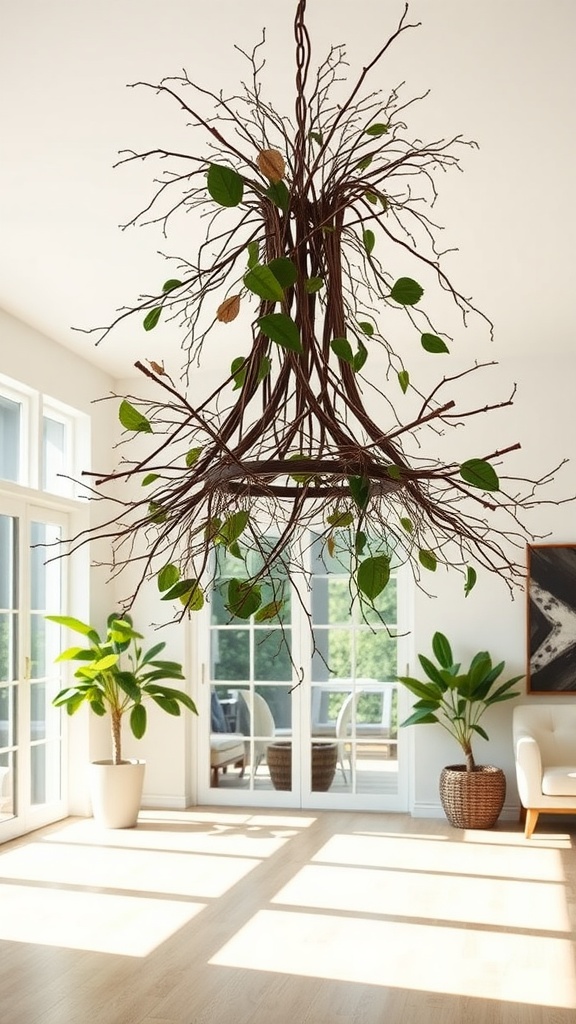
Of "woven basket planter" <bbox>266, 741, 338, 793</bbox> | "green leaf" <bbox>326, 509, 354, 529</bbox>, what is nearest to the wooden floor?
"woven basket planter" <bbox>266, 741, 338, 793</bbox>

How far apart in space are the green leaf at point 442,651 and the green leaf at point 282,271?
240 inches

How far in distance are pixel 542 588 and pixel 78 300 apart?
3.60 metres

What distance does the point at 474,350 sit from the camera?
7.18m

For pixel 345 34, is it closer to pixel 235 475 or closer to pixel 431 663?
pixel 235 475

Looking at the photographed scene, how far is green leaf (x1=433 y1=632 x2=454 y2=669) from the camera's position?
682 cm

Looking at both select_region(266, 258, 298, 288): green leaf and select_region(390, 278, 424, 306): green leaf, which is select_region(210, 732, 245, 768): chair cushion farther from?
select_region(266, 258, 298, 288): green leaf

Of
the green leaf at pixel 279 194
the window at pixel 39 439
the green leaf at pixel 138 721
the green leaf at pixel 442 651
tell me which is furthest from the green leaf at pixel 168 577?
the green leaf at pixel 442 651

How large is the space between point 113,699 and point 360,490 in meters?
6.09

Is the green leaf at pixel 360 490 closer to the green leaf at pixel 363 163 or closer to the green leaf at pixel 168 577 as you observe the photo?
the green leaf at pixel 168 577

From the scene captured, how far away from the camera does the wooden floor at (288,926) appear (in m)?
3.47

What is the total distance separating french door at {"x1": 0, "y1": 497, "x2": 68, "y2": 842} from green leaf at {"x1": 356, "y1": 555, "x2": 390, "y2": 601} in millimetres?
5520

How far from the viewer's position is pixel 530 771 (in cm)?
622

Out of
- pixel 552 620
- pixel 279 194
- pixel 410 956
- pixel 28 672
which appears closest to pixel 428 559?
pixel 279 194

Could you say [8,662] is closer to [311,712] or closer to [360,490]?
[311,712]
